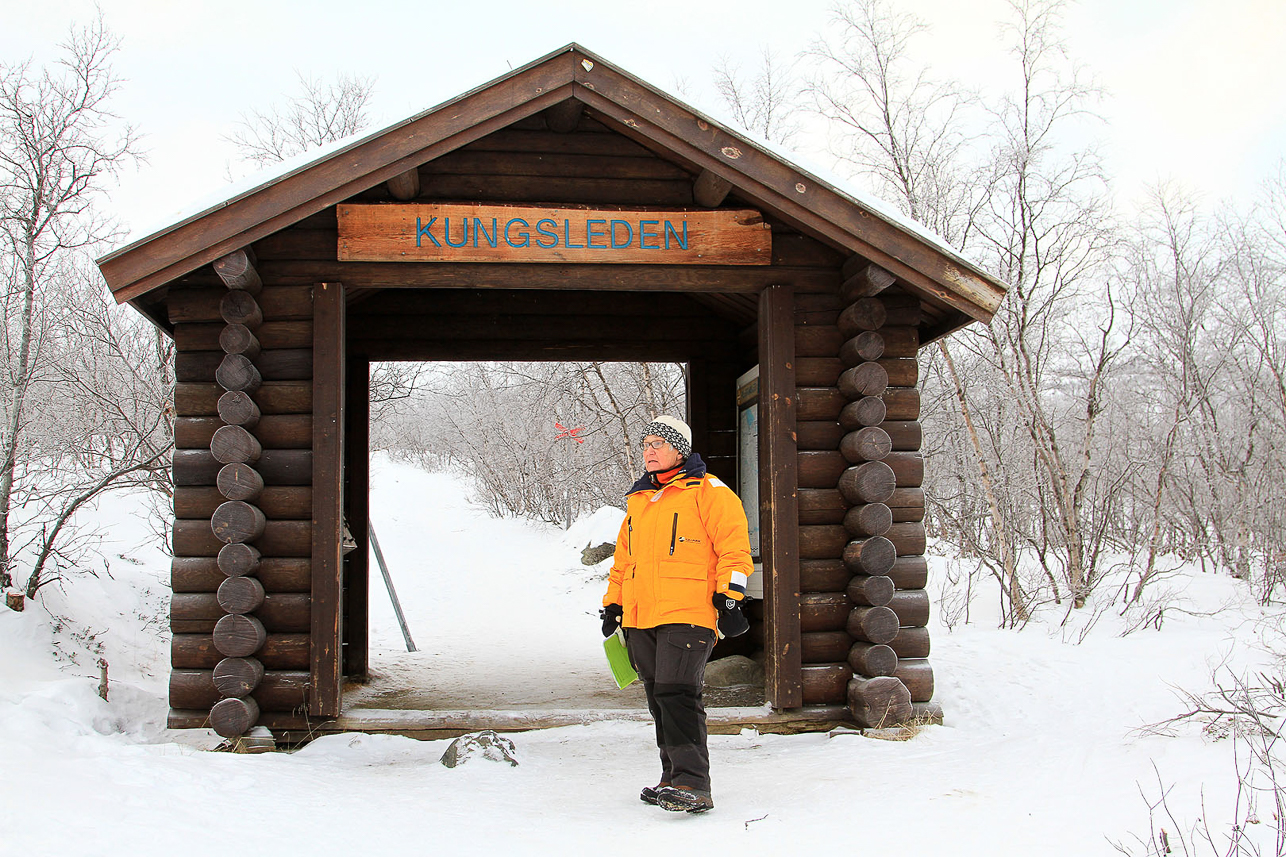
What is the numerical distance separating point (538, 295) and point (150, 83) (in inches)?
1390

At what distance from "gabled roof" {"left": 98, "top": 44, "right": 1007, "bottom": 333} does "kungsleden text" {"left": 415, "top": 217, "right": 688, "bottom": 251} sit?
1.46ft

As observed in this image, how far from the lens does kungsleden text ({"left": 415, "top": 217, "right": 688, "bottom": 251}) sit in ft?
18.5

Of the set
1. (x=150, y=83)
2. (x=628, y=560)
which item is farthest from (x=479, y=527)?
(x=150, y=83)

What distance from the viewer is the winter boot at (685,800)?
4.07 metres

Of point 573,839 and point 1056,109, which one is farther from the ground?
point 1056,109

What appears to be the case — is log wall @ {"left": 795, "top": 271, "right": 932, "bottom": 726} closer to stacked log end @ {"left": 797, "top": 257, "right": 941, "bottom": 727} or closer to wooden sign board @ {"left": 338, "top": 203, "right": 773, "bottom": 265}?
stacked log end @ {"left": 797, "top": 257, "right": 941, "bottom": 727}

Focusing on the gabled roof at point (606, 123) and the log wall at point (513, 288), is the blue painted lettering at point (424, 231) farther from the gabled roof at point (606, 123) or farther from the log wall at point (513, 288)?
the gabled roof at point (606, 123)

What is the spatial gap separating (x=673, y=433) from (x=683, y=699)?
130cm

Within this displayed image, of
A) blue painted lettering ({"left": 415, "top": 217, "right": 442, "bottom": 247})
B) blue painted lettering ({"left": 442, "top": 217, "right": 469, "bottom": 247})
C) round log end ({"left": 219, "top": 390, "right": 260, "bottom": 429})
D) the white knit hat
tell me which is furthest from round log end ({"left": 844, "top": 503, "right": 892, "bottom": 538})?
round log end ({"left": 219, "top": 390, "right": 260, "bottom": 429})

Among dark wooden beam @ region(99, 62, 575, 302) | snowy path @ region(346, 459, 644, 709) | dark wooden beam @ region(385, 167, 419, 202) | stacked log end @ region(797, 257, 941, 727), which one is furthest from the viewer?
snowy path @ region(346, 459, 644, 709)

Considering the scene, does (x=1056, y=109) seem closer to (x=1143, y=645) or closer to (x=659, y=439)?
(x=1143, y=645)

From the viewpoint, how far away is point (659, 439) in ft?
14.5

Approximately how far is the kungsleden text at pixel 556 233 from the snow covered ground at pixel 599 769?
3154mm

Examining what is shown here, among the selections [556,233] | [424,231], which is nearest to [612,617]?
[556,233]
